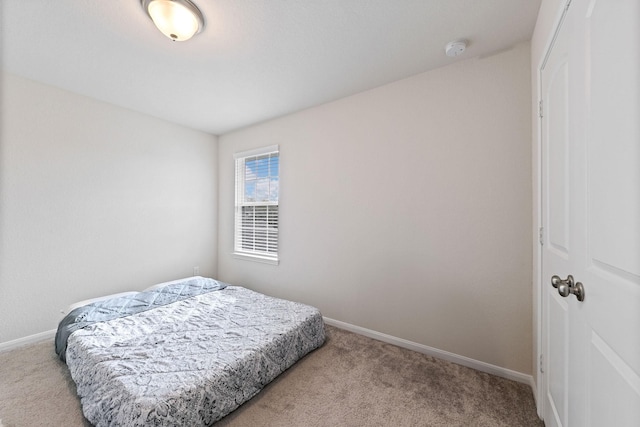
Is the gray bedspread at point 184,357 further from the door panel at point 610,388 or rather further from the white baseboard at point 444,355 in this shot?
the door panel at point 610,388

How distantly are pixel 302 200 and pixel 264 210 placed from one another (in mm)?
773

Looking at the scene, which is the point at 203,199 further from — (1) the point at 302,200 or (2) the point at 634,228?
(2) the point at 634,228

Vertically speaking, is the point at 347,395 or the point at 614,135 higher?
the point at 614,135

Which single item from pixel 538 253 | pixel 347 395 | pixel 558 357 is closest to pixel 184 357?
pixel 347 395

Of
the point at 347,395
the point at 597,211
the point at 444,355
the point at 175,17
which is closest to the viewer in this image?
the point at 597,211

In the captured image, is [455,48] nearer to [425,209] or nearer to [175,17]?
[425,209]

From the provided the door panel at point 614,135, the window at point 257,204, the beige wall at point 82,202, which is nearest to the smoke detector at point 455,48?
the door panel at point 614,135

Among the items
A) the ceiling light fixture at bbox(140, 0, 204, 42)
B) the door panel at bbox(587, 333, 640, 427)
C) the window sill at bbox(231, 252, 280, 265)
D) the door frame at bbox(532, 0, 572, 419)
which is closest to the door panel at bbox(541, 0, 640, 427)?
the door panel at bbox(587, 333, 640, 427)

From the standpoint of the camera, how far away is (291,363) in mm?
1965

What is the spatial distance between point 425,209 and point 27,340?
401cm

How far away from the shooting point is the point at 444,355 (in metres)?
2.11

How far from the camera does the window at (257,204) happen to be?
3396 mm

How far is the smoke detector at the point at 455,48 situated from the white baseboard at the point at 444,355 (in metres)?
2.49

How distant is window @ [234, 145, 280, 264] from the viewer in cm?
340
